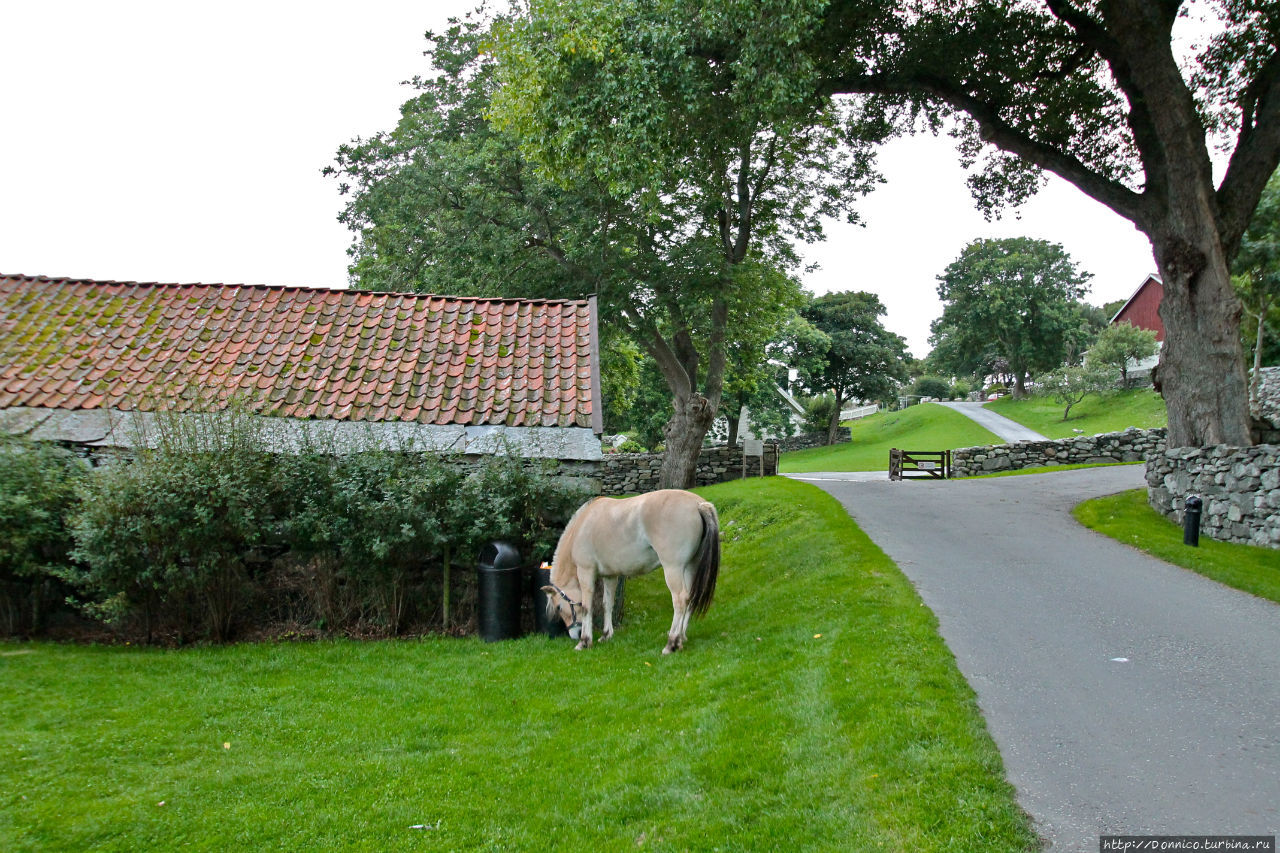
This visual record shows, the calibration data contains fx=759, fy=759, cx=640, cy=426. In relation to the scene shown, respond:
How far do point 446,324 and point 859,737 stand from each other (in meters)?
9.43

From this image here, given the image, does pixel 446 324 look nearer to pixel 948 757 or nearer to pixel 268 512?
pixel 268 512

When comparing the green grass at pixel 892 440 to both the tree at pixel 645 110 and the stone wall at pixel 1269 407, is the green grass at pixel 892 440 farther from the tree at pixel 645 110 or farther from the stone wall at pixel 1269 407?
the tree at pixel 645 110

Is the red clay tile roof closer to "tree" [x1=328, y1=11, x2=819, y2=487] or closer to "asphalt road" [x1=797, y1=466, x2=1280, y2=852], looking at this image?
"asphalt road" [x1=797, y1=466, x2=1280, y2=852]

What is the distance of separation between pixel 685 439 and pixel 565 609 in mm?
15269

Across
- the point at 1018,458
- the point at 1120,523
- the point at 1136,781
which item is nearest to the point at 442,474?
the point at 1136,781

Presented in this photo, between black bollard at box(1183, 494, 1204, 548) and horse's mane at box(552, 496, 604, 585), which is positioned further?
black bollard at box(1183, 494, 1204, 548)

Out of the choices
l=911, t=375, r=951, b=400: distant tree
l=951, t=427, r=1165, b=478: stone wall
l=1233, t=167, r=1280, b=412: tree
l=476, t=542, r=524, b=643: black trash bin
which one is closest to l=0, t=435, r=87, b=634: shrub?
l=476, t=542, r=524, b=643: black trash bin

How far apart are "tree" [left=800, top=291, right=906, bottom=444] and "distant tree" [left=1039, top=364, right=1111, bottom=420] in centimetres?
885

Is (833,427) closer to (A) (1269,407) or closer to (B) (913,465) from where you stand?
(B) (913,465)

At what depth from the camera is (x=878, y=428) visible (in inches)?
2335

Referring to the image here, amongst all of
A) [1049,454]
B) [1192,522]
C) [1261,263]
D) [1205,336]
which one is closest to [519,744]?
[1192,522]

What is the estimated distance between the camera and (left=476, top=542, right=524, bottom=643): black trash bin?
8961 millimetres

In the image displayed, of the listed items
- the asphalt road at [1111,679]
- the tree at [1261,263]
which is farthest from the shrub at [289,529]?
the tree at [1261,263]

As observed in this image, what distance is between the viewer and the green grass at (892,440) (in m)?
42.2
